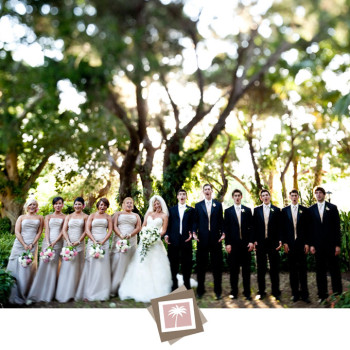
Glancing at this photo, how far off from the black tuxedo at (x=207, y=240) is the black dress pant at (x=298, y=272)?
639mm

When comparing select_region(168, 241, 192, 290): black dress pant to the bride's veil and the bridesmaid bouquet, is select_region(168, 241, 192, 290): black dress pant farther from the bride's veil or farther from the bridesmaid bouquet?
the bridesmaid bouquet

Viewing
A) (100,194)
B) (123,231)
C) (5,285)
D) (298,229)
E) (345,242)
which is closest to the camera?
(5,285)

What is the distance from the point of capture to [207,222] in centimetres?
347

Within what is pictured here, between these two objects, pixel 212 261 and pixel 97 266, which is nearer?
pixel 212 261

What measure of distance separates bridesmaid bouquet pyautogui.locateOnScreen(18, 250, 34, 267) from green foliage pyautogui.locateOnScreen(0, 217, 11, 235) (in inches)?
30.2

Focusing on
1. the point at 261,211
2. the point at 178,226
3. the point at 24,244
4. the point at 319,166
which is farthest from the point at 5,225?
the point at 319,166

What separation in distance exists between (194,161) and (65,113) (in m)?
1.42

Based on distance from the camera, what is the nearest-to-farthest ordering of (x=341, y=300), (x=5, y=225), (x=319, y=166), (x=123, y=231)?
1. (x=341, y=300)
2. (x=123, y=231)
3. (x=5, y=225)
4. (x=319, y=166)

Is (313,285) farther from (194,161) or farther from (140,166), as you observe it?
(140,166)

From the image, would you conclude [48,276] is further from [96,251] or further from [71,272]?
[96,251]

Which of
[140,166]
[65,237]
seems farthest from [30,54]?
[65,237]

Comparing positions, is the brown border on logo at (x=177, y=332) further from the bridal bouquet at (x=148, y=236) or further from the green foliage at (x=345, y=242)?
the green foliage at (x=345, y=242)

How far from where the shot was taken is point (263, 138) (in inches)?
173

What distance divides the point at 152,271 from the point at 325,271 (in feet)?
5.21
